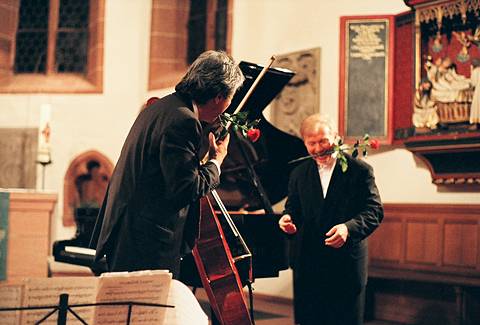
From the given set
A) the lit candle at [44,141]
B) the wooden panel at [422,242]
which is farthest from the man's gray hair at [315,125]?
the lit candle at [44,141]

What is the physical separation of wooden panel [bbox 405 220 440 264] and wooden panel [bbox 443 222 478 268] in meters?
0.11

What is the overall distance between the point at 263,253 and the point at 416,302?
6.83 feet

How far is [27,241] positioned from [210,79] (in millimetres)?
4040

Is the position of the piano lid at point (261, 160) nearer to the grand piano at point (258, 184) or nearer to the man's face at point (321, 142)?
the grand piano at point (258, 184)

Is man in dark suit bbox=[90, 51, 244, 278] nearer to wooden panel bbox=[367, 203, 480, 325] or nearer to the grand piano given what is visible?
the grand piano

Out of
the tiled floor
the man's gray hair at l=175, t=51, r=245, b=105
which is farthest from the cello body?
the tiled floor

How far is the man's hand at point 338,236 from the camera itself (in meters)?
3.54

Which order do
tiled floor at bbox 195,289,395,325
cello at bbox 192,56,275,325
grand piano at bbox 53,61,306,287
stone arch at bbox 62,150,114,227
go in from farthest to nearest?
stone arch at bbox 62,150,114,227 → tiled floor at bbox 195,289,395,325 → grand piano at bbox 53,61,306,287 → cello at bbox 192,56,275,325

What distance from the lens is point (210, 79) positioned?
8.72ft

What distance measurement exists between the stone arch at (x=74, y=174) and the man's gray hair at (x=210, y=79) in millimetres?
7796

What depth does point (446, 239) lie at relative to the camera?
6.16 m

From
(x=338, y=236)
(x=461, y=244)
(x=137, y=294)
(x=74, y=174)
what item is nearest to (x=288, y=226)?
(x=338, y=236)

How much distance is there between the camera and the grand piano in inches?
183

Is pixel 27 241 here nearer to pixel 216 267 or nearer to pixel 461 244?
pixel 216 267
